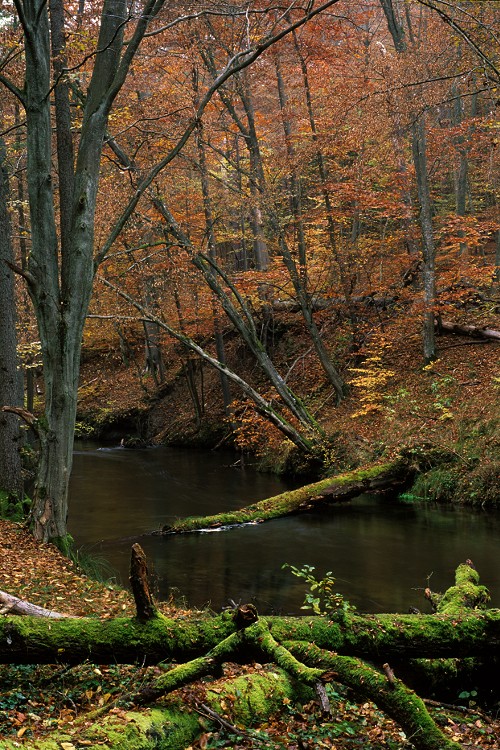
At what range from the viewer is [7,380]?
1040 cm

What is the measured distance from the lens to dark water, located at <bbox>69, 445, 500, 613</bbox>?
868 cm

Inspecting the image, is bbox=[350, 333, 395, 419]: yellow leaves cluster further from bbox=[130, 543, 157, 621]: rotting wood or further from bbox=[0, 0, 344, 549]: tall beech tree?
bbox=[130, 543, 157, 621]: rotting wood

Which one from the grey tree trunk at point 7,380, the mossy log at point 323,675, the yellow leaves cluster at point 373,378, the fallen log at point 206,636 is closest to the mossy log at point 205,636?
the fallen log at point 206,636

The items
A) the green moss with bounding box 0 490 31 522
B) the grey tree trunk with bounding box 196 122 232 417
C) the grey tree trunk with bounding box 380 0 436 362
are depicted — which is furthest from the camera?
the grey tree trunk with bounding box 196 122 232 417

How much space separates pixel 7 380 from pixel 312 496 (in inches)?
230

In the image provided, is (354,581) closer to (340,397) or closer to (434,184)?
(340,397)

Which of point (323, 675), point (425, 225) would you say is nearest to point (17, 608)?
point (323, 675)

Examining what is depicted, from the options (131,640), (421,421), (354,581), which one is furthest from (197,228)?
(131,640)

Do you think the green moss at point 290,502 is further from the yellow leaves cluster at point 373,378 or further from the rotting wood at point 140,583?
the rotting wood at point 140,583

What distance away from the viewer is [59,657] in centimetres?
409

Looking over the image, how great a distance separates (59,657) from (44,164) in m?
6.40

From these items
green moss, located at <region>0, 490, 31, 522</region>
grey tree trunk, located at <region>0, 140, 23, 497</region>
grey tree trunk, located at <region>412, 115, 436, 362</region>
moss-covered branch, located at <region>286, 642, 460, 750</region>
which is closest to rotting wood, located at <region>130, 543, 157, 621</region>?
moss-covered branch, located at <region>286, 642, 460, 750</region>

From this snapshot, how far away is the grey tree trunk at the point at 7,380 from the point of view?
10.2 metres

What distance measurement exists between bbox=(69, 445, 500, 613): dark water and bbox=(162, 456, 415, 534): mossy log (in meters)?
0.21
